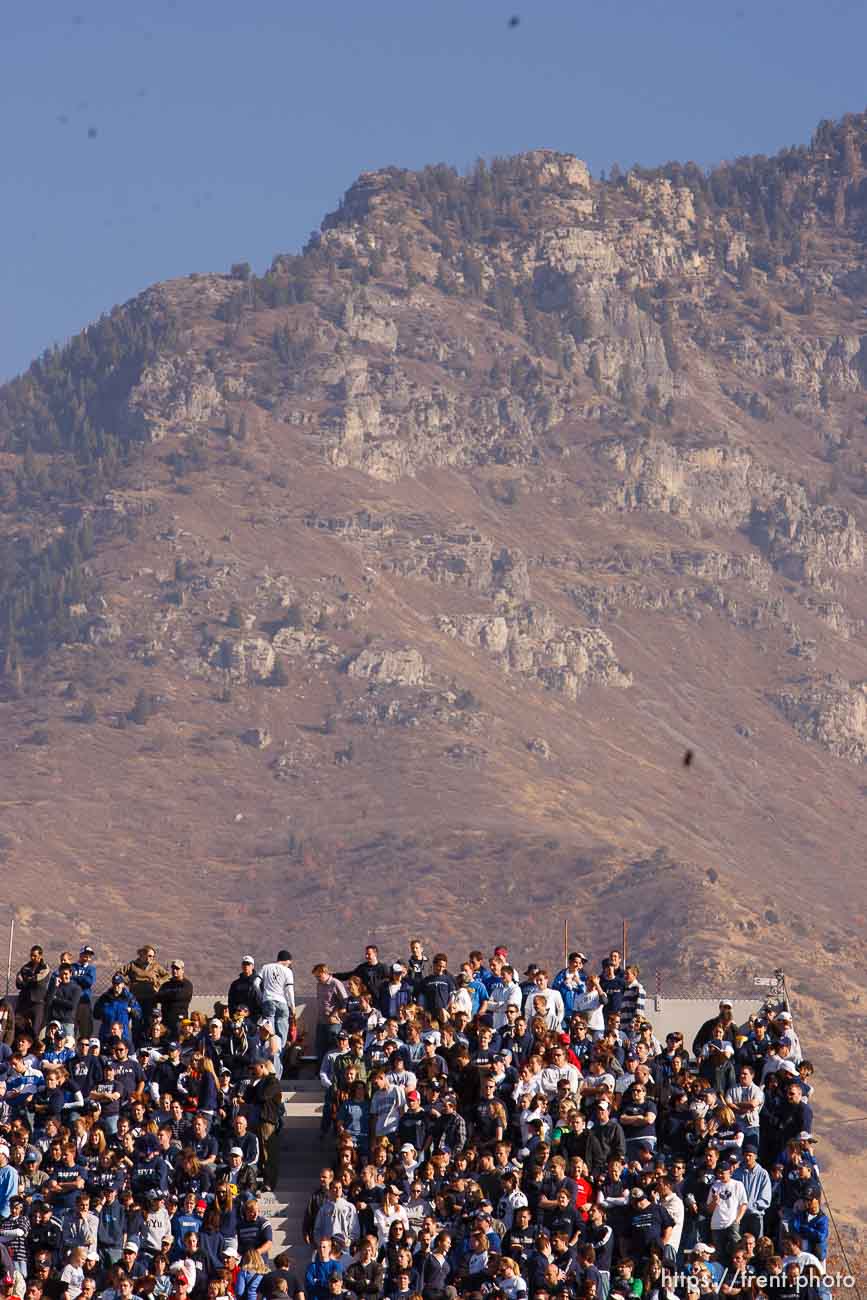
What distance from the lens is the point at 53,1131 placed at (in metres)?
30.2

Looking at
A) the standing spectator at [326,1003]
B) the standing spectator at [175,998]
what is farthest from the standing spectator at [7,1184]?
the standing spectator at [326,1003]

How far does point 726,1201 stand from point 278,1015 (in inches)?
275

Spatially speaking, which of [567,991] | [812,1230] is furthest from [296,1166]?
[812,1230]

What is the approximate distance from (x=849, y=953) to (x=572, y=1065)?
157 meters

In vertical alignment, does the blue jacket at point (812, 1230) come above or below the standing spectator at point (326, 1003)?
below

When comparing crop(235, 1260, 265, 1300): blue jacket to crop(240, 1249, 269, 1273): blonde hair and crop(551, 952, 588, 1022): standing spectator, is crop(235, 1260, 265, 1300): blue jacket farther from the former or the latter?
crop(551, 952, 588, 1022): standing spectator

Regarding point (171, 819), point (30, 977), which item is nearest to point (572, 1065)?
point (30, 977)

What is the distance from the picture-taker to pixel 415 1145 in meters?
30.2

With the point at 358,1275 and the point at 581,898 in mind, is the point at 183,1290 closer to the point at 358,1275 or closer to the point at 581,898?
the point at 358,1275

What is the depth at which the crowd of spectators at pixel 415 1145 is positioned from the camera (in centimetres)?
2814

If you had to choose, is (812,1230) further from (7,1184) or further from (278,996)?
(7,1184)

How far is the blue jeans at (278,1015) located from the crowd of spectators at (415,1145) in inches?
1.1

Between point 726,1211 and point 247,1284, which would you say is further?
point 726,1211

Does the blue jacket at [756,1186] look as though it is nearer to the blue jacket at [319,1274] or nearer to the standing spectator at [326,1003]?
the blue jacket at [319,1274]
